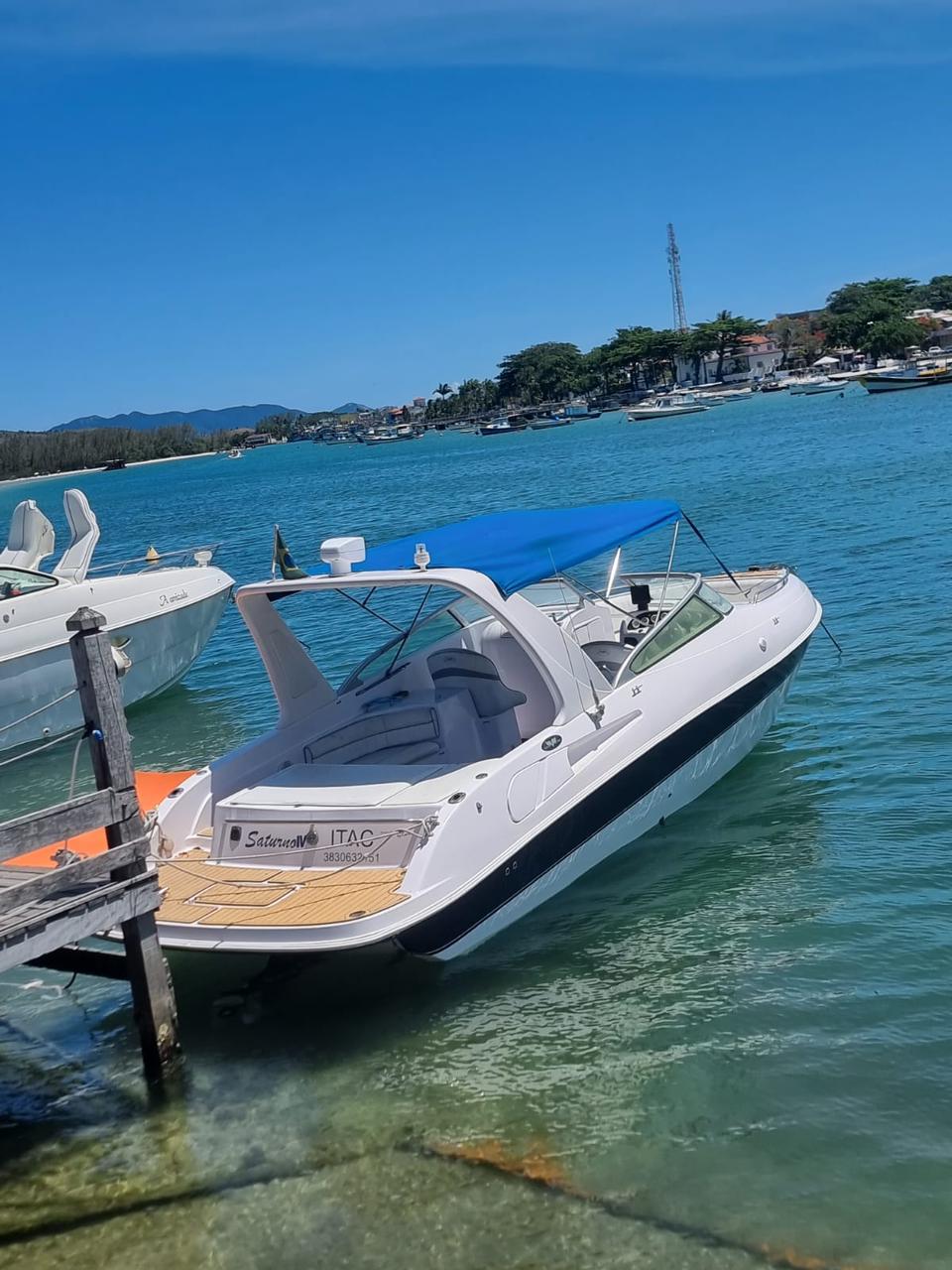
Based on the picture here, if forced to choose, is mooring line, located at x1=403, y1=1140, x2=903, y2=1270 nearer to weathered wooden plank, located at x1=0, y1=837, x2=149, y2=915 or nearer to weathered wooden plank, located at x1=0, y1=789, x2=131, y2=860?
weathered wooden plank, located at x1=0, y1=837, x2=149, y2=915

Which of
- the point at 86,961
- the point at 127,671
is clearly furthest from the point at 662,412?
the point at 86,961

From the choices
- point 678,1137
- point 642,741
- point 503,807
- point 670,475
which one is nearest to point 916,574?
point 642,741

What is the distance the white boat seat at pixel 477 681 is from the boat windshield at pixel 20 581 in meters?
8.05

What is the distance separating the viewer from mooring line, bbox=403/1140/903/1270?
209 inches

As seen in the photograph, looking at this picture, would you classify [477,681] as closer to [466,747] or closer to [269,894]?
[466,747]

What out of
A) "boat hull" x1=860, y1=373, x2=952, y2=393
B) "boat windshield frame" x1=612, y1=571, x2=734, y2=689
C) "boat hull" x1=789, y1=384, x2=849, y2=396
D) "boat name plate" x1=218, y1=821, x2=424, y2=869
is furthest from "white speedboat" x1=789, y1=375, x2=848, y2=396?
"boat name plate" x1=218, y1=821, x2=424, y2=869

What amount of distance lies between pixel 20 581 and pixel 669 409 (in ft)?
346

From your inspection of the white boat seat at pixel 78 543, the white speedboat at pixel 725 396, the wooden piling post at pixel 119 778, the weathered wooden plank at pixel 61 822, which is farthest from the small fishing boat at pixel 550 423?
the weathered wooden plank at pixel 61 822

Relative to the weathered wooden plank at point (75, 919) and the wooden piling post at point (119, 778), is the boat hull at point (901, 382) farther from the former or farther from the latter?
the weathered wooden plank at point (75, 919)

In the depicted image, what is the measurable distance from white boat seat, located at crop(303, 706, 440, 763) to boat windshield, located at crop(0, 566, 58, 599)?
311 inches

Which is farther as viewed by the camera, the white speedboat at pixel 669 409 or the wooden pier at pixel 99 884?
the white speedboat at pixel 669 409

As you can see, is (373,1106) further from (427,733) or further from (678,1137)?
(427,733)

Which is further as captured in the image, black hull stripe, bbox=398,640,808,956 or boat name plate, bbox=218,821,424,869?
boat name plate, bbox=218,821,424,869

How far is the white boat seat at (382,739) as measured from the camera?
9.29 metres
